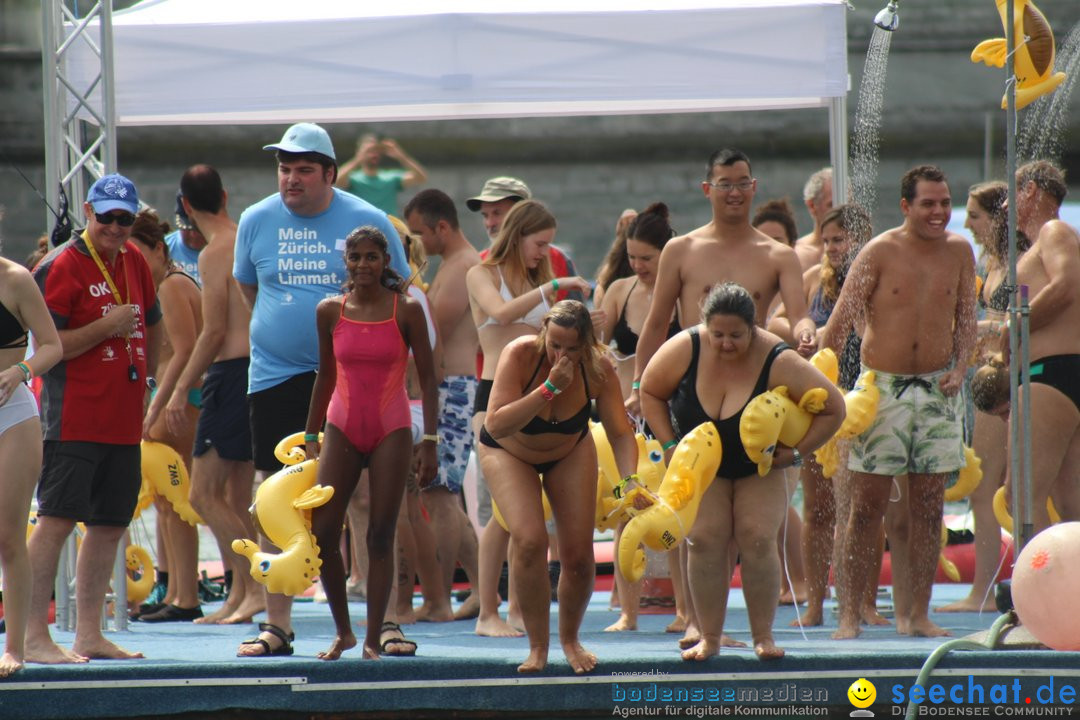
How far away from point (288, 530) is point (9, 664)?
1.12 meters

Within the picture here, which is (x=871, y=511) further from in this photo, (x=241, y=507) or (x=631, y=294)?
(x=241, y=507)

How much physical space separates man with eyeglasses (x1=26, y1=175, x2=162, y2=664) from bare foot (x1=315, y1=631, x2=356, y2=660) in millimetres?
894

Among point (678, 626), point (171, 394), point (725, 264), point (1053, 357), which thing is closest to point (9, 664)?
point (171, 394)

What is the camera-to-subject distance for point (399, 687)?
5.62 meters

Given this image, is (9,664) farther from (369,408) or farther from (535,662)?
(535,662)

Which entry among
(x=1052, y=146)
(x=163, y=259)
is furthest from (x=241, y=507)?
(x=1052, y=146)

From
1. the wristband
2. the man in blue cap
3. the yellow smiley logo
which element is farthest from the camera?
the man in blue cap

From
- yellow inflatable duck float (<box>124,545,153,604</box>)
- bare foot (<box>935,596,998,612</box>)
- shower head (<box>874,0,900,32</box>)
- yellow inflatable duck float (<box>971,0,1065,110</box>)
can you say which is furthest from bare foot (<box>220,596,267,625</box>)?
yellow inflatable duck float (<box>971,0,1065,110</box>)

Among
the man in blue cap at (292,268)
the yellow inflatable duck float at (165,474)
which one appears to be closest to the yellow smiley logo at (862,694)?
the man in blue cap at (292,268)

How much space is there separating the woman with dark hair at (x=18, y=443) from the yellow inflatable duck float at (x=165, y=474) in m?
2.04

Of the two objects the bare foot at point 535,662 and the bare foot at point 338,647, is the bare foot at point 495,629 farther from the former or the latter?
the bare foot at point 535,662

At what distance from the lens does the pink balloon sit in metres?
5.62

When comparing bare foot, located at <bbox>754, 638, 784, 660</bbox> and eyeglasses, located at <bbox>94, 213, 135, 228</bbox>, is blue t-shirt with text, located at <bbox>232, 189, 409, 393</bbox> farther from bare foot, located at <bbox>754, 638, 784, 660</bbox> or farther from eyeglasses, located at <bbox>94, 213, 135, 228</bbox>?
bare foot, located at <bbox>754, 638, 784, 660</bbox>

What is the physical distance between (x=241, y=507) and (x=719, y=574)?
3.01 m
